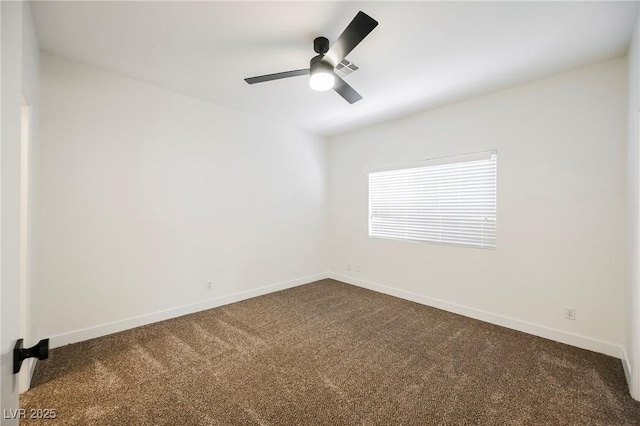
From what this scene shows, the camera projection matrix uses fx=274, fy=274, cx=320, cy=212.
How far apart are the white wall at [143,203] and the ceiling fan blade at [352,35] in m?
2.20

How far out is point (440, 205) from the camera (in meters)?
3.69

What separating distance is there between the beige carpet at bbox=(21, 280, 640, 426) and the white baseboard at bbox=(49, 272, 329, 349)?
11 cm

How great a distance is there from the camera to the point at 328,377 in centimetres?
215

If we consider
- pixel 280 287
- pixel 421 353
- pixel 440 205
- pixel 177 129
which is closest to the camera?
pixel 421 353

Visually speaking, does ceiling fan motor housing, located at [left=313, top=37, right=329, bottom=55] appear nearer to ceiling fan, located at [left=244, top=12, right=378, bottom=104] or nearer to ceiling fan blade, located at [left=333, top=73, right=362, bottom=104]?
ceiling fan, located at [left=244, top=12, right=378, bottom=104]

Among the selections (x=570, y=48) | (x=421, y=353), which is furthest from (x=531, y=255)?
(x=570, y=48)

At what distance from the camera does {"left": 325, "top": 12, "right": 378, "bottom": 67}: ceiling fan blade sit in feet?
5.36

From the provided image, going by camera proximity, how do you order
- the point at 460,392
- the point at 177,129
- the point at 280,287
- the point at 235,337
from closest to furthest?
the point at 460,392 → the point at 235,337 → the point at 177,129 → the point at 280,287

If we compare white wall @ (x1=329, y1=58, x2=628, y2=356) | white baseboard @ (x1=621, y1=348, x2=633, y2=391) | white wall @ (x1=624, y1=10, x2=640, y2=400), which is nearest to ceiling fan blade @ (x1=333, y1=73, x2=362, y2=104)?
white wall @ (x1=329, y1=58, x2=628, y2=356)

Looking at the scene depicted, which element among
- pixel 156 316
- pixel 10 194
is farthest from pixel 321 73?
pixel 156 316

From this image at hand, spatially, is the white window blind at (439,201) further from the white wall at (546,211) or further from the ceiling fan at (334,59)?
the ceiling fan at (334,59)

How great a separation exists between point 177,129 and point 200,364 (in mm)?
2588

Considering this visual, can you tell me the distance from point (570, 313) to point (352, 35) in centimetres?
323

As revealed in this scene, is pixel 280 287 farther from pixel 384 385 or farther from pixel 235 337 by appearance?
pixel 384 385
